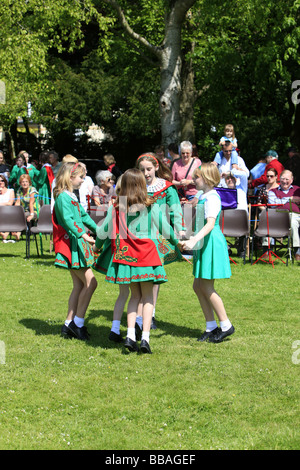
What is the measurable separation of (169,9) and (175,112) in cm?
271

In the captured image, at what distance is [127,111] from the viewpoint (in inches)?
1234

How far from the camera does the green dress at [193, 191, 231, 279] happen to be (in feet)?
23.2

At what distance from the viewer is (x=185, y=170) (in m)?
12.0

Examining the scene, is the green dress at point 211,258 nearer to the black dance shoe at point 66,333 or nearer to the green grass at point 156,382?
the green grass at point 156,382

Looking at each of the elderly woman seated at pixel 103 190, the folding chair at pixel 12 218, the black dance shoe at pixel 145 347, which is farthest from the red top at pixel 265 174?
the black dance shoe at pixel 145 347

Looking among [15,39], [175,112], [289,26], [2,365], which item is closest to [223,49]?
[289,26]

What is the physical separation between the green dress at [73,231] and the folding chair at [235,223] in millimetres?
5764

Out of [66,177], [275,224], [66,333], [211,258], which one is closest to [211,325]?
[211,258]

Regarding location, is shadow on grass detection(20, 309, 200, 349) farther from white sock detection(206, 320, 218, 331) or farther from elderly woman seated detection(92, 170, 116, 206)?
elderly woman seated detection(92, 170, 116, 206)

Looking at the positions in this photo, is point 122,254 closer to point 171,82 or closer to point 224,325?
point 224,325

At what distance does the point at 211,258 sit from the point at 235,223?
5.79 meters
